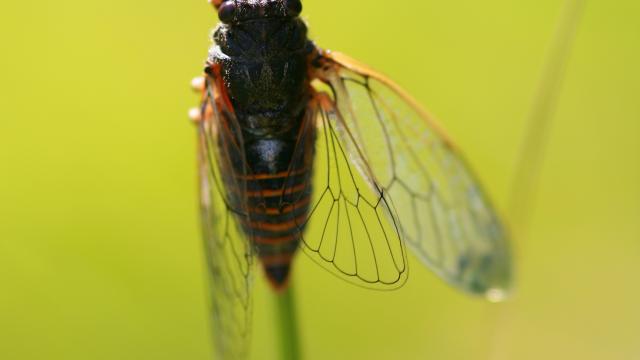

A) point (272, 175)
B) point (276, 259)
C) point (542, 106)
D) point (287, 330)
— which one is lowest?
point (287, 330)

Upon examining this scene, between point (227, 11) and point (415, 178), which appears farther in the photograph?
point (415, 178)

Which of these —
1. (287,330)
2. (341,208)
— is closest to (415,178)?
(341,208)

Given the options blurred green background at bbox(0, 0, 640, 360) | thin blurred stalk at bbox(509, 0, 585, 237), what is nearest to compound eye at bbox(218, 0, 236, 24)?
thin blurred stalk at bbox(509, 0, 585, 237)

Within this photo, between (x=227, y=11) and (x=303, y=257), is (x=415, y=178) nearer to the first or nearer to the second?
(x=227, y=11)

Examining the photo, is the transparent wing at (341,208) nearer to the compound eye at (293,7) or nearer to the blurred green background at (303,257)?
the compound eye at (293,7)

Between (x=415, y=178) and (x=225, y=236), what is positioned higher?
(x=415, y=178)

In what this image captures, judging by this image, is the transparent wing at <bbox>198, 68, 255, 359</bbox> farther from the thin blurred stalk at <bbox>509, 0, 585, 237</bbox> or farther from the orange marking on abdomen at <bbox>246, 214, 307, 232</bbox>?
the thin blurred stalk at <bbox>509, 0, 585, 237</bbox>

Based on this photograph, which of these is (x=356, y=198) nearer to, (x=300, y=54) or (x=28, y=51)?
(x=300, y=54)
